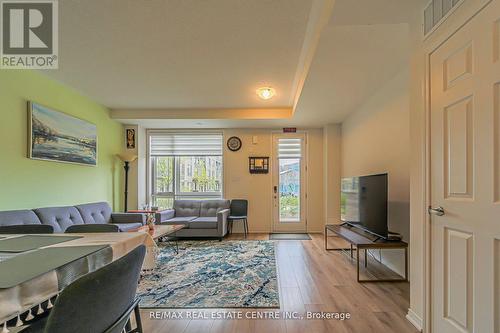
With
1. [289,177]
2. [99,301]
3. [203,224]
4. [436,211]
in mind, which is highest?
[289,177]

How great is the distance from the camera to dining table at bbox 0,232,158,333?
89 centimetres

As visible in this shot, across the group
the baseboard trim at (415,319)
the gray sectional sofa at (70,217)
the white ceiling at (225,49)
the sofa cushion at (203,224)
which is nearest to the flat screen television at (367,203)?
the baseboard trim at (415,319)

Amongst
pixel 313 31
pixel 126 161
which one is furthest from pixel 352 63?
pixel 126 161

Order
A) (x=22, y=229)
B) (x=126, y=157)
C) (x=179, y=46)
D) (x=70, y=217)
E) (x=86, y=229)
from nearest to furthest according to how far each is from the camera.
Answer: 1. (x=22, y=229)
2. (x=86, y=229)
3. (x=179, y=46)
4. (x=70, y=217)
5. (x=126, y=157)

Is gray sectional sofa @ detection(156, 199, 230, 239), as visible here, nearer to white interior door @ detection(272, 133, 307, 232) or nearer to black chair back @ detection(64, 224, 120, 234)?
white interior door @ detection(272, 133, 307, 232)

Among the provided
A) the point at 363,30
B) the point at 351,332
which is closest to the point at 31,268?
the point at 351,332

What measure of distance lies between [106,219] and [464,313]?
4.58m

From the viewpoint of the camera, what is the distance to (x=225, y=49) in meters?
2.84

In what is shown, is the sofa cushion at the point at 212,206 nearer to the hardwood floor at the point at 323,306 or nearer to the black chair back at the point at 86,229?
the hardwood floor at the point at 323,306

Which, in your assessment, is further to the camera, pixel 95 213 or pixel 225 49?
pixel 95 213

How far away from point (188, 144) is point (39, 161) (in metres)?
2.96

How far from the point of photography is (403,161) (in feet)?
10.1

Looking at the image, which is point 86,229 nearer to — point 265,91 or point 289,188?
point 265,91

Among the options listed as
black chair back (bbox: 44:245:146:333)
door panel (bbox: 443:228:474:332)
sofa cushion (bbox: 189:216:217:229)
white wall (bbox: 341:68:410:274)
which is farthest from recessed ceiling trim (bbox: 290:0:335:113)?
sofa cushion (bbox: 189:216:217:229)
